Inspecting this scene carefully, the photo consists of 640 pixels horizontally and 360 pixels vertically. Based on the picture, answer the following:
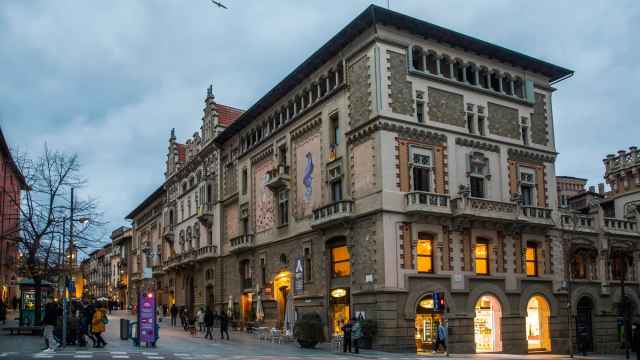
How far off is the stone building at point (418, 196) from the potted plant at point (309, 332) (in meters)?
2.53

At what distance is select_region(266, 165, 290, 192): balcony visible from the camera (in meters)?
46.6

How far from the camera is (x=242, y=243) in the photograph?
51562 mm

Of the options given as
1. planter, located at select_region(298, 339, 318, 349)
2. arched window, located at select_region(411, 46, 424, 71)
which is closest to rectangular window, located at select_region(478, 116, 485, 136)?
arched window, located at select_region(411, 46, 424, 71)

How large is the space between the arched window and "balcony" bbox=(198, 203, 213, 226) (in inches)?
1079

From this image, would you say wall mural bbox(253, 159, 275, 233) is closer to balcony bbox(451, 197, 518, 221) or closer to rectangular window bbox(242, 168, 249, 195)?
rectangular window bbox(242, 168, 249, 195)

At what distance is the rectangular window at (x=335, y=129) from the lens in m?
41.1

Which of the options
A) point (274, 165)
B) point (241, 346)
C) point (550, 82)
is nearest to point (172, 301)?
Result: point (274, 165)

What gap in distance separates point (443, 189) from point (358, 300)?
24.7 feet

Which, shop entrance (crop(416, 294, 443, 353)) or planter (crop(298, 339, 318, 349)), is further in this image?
shop entrance (crop(416, 294, 443, 353))

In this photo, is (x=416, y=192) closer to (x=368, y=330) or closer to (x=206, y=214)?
(x=368, y=330)

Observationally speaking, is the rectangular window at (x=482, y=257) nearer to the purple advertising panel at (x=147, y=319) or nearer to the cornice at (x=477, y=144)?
the cornice at (x=477, y=144)

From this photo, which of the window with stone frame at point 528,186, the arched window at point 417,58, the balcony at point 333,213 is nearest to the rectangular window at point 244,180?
the balcony at point 333,213

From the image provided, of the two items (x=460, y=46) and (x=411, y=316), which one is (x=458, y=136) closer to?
(x=460, y=46)

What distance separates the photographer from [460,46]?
40.4 m
